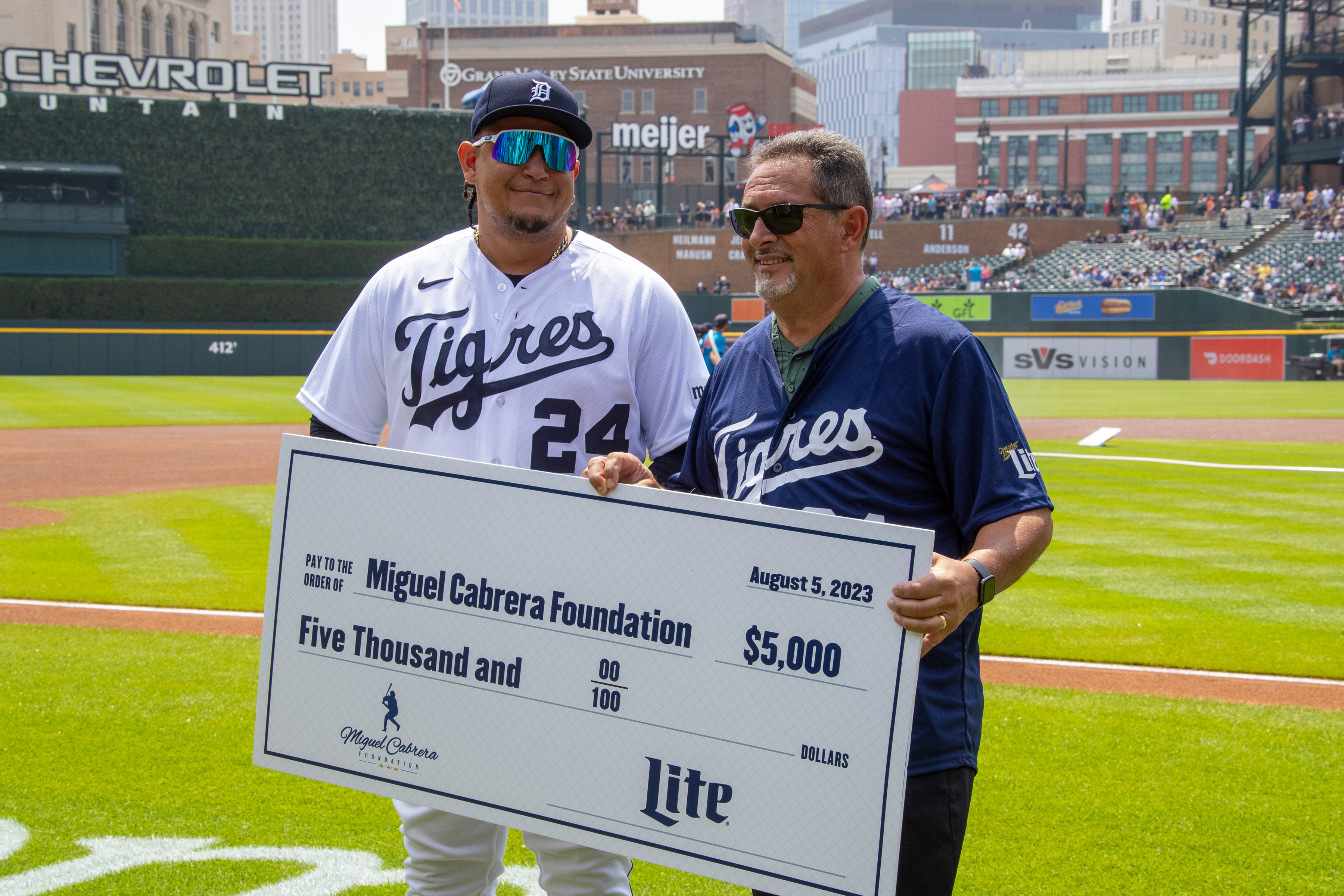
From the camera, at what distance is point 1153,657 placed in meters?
6.55

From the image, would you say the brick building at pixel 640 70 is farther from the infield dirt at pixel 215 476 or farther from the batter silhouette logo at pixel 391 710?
the batter silhouette logo at pixel 391 710

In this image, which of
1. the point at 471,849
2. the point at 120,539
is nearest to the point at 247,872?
the point at 471,849

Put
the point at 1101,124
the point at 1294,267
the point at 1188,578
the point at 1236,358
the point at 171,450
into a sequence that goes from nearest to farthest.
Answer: the point at 1188,578 < the point at 171,450 < the point at 1236,358 < the point at 1294,267 < the point at 1101,124

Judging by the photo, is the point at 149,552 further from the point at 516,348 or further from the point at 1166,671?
the point at 1166,671

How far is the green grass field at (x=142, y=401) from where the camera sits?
2056 centimetres

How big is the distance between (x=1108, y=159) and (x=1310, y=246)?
68098mm

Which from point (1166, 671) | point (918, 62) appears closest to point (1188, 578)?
Answer: point (1166, 671)

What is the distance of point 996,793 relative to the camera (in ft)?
14.4

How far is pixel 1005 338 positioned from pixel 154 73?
120 feet

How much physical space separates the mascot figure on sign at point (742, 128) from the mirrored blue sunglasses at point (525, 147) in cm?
5690

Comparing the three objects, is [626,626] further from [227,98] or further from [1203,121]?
[1203,121]

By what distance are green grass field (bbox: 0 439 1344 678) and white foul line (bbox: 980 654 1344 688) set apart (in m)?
0.07

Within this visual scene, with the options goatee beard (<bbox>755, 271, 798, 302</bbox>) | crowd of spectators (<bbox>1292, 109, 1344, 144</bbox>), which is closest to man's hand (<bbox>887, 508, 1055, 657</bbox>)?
goatee beard (<bbox>755, 271, 798, 302</bbox>)

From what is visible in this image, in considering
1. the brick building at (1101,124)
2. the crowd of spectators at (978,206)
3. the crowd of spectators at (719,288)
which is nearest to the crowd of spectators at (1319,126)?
the crowd of spectators at (978,206)
